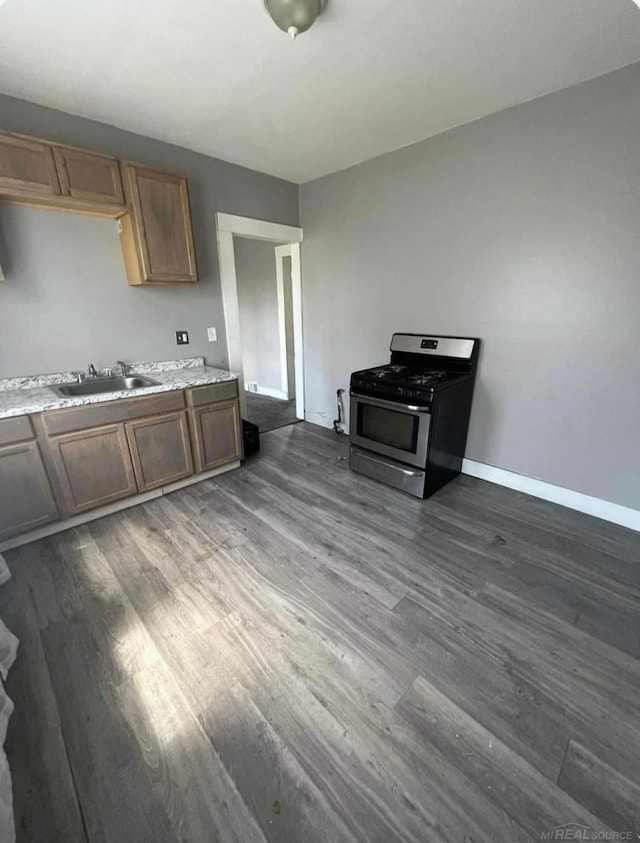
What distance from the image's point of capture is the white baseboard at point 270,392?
17.7 feet

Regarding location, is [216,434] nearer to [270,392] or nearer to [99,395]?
[99,395]

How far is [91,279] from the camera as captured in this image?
254 centimetres

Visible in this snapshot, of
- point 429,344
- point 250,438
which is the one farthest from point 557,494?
point 250,438

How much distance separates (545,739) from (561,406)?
194 cm

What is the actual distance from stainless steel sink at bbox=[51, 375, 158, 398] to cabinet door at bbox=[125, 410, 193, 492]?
0.28 metres

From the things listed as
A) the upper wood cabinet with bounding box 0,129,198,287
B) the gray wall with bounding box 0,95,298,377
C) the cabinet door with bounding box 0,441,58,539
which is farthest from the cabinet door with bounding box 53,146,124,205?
the cabinet door with bounding box 0,441,58,539

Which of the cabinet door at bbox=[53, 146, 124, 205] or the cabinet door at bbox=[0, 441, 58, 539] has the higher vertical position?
the cabinet door at bbox=[53, 146, 124, 205]

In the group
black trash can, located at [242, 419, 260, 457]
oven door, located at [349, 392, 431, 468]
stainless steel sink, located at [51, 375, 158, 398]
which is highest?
stainless steel sink, located at [51, 375, 158, 398]

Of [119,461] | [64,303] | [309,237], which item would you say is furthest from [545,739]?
[309,237]

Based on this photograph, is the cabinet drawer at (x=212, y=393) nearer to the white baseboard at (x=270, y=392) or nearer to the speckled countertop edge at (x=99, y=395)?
the speckled countertop edge at (x=99, y=395)

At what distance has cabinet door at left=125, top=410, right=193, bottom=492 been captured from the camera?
96.7 inches

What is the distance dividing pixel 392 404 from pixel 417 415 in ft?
0.69

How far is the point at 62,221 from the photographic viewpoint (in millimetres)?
2365

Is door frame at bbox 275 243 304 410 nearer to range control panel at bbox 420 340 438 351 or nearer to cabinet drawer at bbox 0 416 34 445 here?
range control panel at bbox 420 340 438 351
